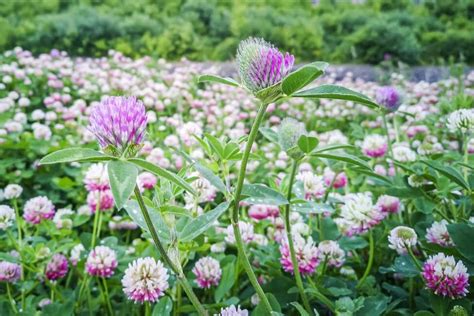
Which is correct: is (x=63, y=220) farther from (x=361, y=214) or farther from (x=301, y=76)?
(x=301, y=76)

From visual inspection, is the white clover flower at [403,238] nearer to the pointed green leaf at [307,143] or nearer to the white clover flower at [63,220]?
the pointed green leaf at [307,143]

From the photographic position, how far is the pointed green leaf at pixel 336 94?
0.52m

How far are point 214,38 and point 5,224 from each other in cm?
510

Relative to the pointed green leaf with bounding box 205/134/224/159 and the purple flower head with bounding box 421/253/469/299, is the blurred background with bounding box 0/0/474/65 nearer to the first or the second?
the purple flower head with bounding box 421/253/469/299

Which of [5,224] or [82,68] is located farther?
[82,68]

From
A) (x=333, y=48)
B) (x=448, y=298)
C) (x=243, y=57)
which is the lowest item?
(x=333, y=48)

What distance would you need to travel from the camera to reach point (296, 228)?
104 centimetres

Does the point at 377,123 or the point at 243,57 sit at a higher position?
the point at 243,57

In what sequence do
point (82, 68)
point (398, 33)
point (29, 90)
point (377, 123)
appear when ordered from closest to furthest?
1. point (377, 123)
2. point (29, 90)
3. point (82, 68)
4. point (398, 33)

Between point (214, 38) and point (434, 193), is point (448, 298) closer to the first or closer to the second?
point (434, 193)

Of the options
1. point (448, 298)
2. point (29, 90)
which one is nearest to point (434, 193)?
point (448, 298)

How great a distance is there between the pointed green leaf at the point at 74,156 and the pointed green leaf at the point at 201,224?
5.5 inches

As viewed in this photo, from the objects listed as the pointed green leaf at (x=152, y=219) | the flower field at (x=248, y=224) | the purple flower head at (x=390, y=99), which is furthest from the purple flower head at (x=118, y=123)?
the purple flower head at (x=390, y=99)

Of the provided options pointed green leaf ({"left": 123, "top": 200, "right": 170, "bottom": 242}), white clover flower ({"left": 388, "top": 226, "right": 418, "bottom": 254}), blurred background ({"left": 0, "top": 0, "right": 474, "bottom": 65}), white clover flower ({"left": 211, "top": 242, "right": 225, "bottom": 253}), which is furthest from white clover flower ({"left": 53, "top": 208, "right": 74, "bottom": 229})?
blurred background ({"left": 0, "top": 0, "right": 474, "bottom": 65})
